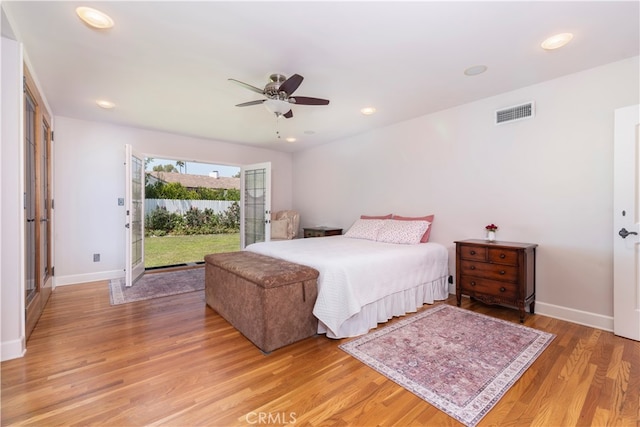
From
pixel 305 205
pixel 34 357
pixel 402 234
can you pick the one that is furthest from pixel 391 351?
pixel 305 205

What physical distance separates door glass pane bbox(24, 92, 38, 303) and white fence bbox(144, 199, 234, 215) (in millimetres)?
5175

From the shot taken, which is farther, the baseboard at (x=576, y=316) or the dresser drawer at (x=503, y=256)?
the dresser drawer at (x=503, y=256)

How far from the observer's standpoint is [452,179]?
3764mm

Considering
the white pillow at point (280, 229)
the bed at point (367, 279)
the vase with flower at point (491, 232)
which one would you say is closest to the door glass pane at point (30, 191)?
the bed at point (367, 279)

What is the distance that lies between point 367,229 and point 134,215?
3.58m

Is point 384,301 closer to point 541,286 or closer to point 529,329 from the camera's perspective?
point 529,329

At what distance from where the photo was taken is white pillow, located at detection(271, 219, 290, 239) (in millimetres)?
5641

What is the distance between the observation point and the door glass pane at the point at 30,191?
8.73ft

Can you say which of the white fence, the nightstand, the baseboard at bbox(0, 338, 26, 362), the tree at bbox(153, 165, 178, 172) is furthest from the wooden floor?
the tree at bbox(153, 165, 178, 172)

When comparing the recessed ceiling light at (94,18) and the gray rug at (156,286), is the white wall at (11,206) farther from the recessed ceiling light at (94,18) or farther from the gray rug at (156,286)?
the gray rug at (156,286)

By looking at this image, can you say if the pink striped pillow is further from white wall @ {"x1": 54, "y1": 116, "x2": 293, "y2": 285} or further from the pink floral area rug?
white wall @ {"x1": 54, "y1": 116, "x2": 293, "y2": 285}

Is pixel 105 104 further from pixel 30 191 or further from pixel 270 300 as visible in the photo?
pixel 270 300

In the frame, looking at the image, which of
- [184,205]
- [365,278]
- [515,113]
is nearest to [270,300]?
[365,278]

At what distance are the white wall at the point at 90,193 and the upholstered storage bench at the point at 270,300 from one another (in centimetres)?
295
